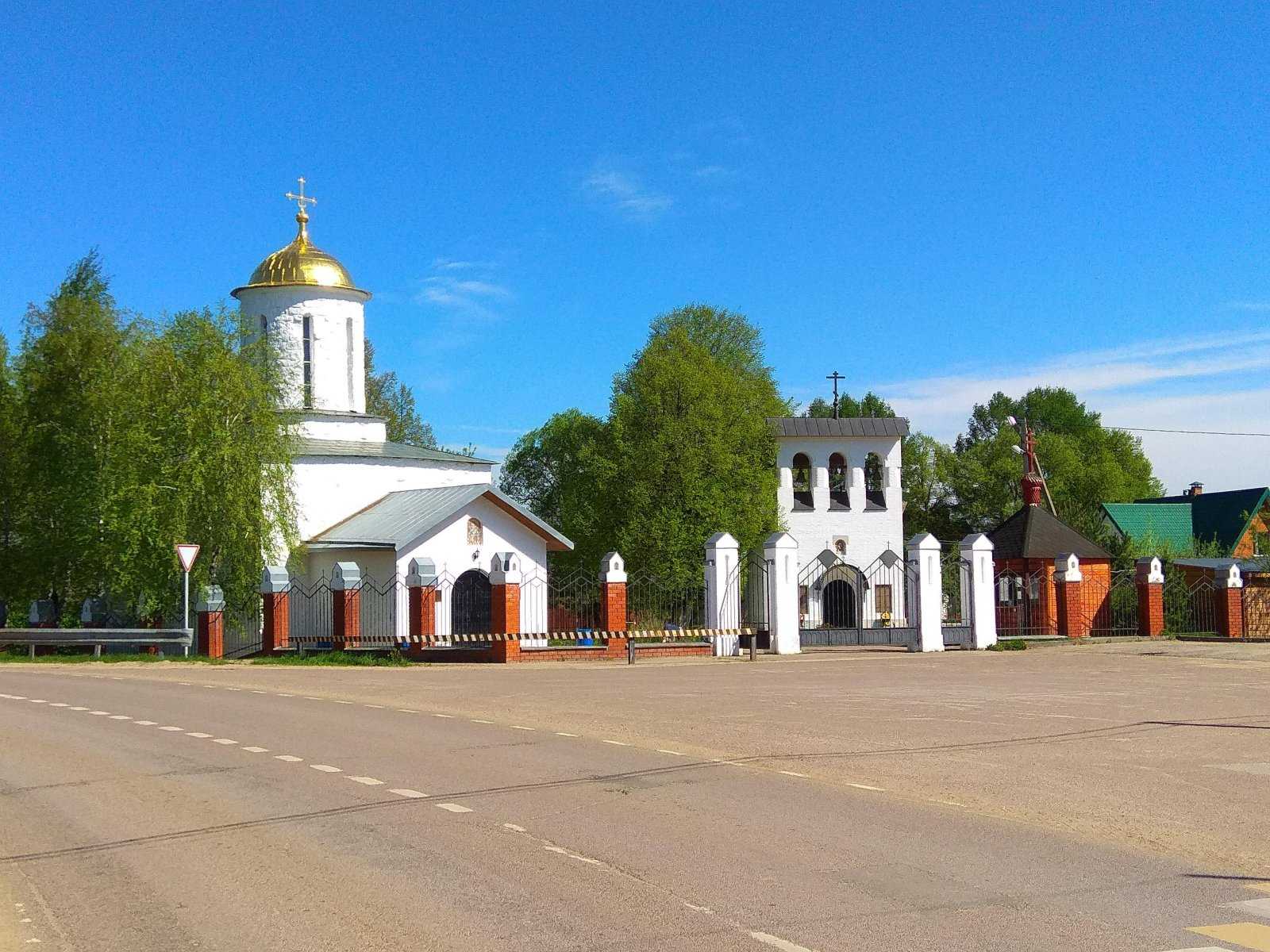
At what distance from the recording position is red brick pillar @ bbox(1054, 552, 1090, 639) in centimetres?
3691

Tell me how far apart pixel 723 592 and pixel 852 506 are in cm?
1838

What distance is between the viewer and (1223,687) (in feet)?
68.5

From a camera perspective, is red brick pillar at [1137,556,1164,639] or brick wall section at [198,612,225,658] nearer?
brick wall section at [198,612,225,658]

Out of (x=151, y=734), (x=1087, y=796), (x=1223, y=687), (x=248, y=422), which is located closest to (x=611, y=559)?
(x=248, y=422)

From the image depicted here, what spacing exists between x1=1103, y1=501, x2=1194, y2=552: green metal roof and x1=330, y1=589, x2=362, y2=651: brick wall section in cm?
3869

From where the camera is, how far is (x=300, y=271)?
43125 mm

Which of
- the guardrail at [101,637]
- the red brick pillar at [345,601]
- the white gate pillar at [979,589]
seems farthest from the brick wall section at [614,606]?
the guardrail at [101,637]

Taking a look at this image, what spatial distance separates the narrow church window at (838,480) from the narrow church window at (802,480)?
81 centimetres

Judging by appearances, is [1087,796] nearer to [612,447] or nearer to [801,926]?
[801,926]

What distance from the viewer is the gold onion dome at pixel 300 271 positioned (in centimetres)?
4297

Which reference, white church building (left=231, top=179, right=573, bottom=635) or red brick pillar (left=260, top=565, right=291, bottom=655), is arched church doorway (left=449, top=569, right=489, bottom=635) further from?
red brick pillar (left=260, top=565, right=291, bottom=655)

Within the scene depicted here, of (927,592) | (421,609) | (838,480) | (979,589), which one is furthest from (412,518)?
(838,480)

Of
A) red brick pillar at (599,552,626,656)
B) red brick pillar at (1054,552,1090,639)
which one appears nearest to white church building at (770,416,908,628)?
red brick pillar at (1054,552,1090,639)

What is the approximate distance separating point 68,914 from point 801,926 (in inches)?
150
